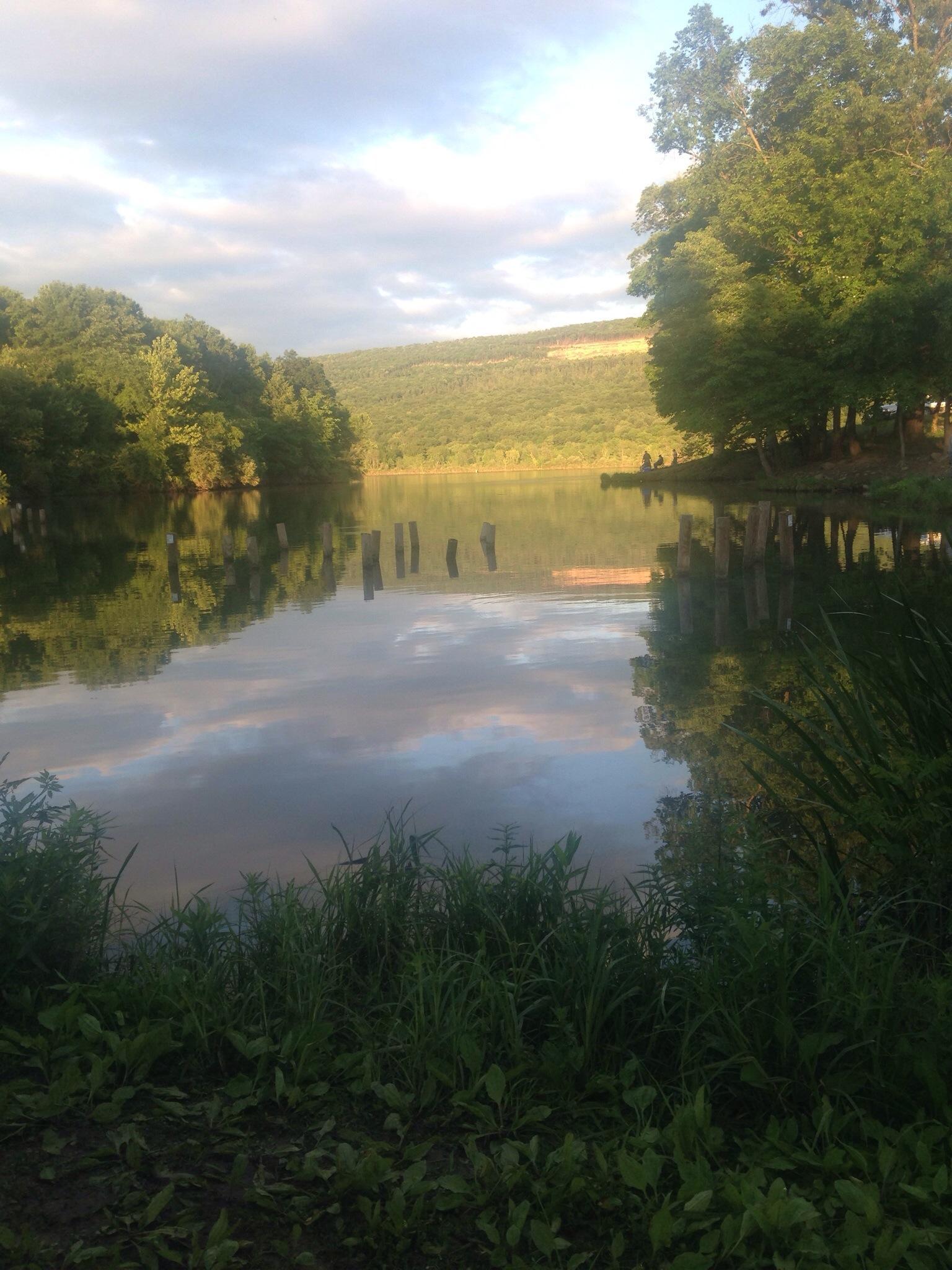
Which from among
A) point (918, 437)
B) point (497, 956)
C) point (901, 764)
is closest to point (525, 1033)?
point (497, 956)

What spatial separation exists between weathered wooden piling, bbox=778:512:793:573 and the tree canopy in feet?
50.2

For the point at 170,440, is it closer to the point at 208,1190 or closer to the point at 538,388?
the point at 208,1190

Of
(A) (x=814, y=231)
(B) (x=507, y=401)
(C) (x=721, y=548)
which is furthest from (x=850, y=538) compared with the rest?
(B) (x=507, y=401)

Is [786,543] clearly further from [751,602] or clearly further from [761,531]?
[751,602]

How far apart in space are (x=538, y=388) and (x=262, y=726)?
128 meters

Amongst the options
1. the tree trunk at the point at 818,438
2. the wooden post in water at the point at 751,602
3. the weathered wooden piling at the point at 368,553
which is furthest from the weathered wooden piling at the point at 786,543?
the tree trunk at the point at 818,438

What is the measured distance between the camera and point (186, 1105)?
11.0ft

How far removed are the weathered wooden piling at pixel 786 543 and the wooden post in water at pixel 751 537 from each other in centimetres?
42

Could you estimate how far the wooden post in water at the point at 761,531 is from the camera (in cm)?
1866

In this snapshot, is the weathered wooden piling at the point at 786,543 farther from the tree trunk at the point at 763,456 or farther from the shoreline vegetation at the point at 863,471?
the tree trunk at the point at 763,456

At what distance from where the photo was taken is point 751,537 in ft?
61.5

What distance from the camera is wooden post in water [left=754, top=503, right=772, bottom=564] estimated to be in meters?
18.7

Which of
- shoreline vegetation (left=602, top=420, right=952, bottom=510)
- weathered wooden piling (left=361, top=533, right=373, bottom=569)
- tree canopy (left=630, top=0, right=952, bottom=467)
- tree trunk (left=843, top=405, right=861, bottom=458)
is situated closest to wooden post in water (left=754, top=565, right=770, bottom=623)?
weathered wooden piling (left=361, top=533, right=373, bottom=569)

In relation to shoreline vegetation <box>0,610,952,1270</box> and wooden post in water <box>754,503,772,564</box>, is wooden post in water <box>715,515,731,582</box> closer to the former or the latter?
wooden post in water <box>754,503,772,564</box>
